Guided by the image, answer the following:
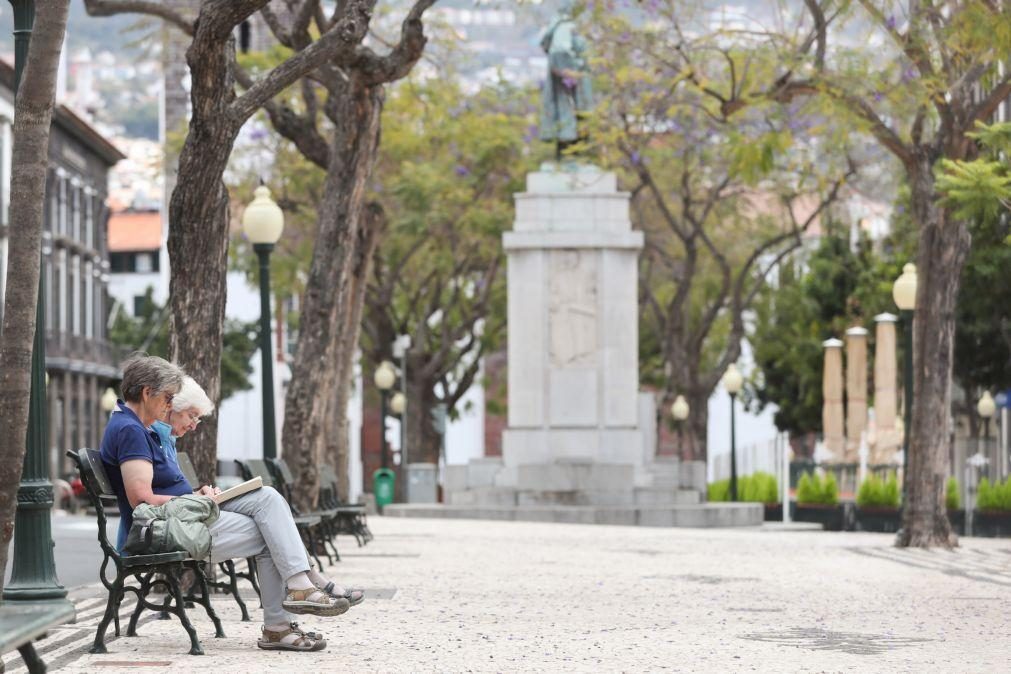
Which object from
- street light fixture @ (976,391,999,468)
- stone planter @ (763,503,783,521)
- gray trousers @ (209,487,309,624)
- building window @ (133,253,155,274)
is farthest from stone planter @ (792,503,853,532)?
building window @ (133,253,155,274)

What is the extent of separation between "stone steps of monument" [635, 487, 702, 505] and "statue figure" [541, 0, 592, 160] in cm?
618

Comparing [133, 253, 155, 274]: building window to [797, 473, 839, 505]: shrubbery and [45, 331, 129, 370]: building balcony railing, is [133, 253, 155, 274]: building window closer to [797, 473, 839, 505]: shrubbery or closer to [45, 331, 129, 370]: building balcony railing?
[45, 331, 129, 370]: building balcony railing

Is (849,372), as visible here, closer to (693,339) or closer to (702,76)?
(693,339)

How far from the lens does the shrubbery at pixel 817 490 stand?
1421 inches


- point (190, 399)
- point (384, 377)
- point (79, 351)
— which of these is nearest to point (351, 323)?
point (384, 377)

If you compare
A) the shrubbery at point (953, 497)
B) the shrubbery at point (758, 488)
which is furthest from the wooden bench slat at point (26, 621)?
the shrubbery at point (758, 488)

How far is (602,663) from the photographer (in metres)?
9.86

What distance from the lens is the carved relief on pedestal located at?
119 ft

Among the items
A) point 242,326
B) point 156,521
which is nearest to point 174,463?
point 156,521

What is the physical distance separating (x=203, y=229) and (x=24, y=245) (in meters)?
5.21

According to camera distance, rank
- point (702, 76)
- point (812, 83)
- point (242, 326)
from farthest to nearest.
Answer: point (242, 326) → point (702, 76) → point (812, 83)

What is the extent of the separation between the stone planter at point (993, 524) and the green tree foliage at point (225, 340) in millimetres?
42627

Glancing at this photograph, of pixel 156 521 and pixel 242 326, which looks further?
pixel 242 326

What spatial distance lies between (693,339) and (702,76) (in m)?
18.3
